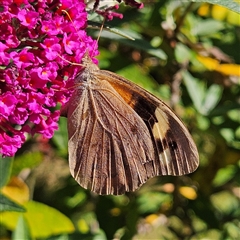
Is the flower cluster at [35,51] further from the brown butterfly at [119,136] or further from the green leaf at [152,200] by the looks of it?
the green leaf at [152,200]

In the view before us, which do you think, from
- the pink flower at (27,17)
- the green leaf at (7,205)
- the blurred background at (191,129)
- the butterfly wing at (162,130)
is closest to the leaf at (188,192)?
the blurred background at (191,129)

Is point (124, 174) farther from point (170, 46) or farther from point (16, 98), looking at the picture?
point (170, 46)

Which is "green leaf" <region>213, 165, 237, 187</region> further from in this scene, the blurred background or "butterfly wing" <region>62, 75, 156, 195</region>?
"butterfly wing" <region>62, 75, 156, 195</region>

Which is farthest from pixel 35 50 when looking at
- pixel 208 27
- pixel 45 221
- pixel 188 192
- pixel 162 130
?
pixel 188 192

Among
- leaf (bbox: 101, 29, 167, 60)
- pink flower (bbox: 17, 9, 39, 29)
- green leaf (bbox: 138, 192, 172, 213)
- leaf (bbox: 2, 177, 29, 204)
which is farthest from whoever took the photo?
green leaf (bbox: 138, 192, 172, 213)

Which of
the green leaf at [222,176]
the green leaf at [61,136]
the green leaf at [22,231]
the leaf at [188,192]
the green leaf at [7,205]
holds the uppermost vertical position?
the green leaf at [7,205]

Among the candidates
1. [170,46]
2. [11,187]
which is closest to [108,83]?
[170,46]

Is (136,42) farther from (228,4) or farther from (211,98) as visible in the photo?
(211,98)

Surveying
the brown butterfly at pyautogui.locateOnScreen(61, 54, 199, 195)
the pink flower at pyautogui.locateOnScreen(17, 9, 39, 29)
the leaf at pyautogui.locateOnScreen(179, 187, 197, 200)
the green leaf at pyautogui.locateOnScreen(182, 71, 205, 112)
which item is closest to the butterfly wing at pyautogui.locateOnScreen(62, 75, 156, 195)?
the brown butterfly at pyautogui.locateOnScreen(61, 54, 199, 195)
